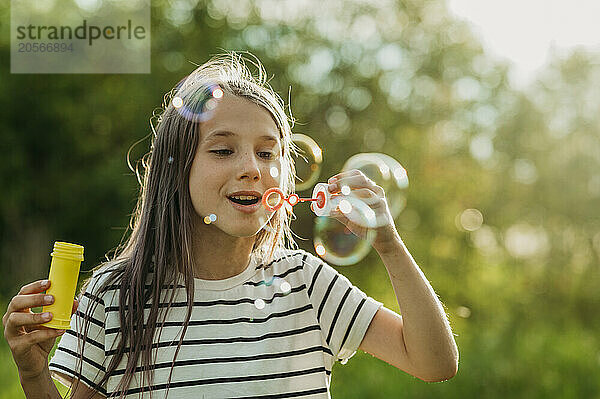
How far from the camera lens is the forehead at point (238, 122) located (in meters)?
1.33

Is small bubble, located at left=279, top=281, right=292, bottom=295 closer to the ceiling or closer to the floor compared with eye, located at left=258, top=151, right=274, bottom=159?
closer to the floor

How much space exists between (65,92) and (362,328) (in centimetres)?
643

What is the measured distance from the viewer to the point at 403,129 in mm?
6953

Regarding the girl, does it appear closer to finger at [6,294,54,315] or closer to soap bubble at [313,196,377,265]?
finger at [6,294,54,315]

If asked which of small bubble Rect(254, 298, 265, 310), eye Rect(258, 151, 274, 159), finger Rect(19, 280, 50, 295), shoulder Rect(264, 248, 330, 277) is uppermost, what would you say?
eye Rect(258, 151, 274, 159)

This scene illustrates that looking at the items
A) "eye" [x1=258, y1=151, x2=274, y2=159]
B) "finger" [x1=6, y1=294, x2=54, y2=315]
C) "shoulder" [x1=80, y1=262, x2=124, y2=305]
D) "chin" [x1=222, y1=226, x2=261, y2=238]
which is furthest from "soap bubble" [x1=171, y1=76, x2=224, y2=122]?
"finger" [x1=6, y1=294, x2=54, y2=315]

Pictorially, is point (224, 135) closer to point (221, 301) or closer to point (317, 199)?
point (317, 199)

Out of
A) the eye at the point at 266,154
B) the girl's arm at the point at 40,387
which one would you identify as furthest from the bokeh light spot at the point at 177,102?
the girl's arm at the point at 40,387

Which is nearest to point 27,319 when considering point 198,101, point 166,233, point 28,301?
point 28,301

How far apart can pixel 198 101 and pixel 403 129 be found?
5.70 m

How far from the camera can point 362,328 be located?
133 cm

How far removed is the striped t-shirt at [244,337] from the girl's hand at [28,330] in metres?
0.06

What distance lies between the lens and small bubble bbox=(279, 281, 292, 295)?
1370 millimetres

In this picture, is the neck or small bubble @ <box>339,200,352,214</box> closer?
small bubble @ <box>339,200,352,214</box>
